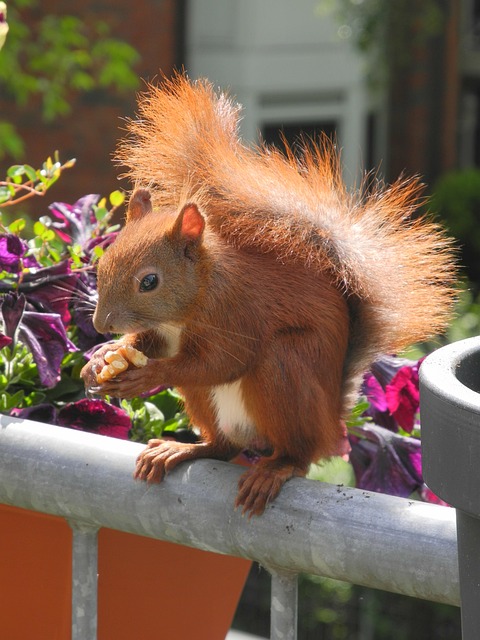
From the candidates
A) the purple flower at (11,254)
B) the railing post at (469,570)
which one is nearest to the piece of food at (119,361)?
the purple flower at (11,254)

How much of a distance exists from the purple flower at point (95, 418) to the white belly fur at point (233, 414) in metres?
0.12

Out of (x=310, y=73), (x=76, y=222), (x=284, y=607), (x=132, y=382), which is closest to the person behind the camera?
(x=284, y=607)

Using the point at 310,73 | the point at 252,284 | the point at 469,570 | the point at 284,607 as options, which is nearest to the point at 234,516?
the point at 284,607

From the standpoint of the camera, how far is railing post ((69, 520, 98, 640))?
0.82m

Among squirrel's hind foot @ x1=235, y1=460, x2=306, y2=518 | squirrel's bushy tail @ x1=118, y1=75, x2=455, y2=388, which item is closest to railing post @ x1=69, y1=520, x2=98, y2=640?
squirrel's hind foot @ x1=235, y1=460, x2=306, y2=518

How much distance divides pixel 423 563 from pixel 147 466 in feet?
0.81

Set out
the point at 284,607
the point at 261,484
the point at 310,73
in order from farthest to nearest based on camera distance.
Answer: the point at 310,73 < the point at 261,484 < the point at 284,607

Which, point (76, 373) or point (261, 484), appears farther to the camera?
point (76, 373)

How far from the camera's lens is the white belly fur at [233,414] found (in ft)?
3.49

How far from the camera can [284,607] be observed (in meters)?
0.75

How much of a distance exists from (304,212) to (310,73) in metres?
4.89

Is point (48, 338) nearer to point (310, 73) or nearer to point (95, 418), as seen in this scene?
point (95, 418)

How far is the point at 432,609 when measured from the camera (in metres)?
3.08

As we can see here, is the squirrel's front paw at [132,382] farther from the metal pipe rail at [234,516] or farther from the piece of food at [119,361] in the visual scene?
the metal pipe rail at [234,516]
